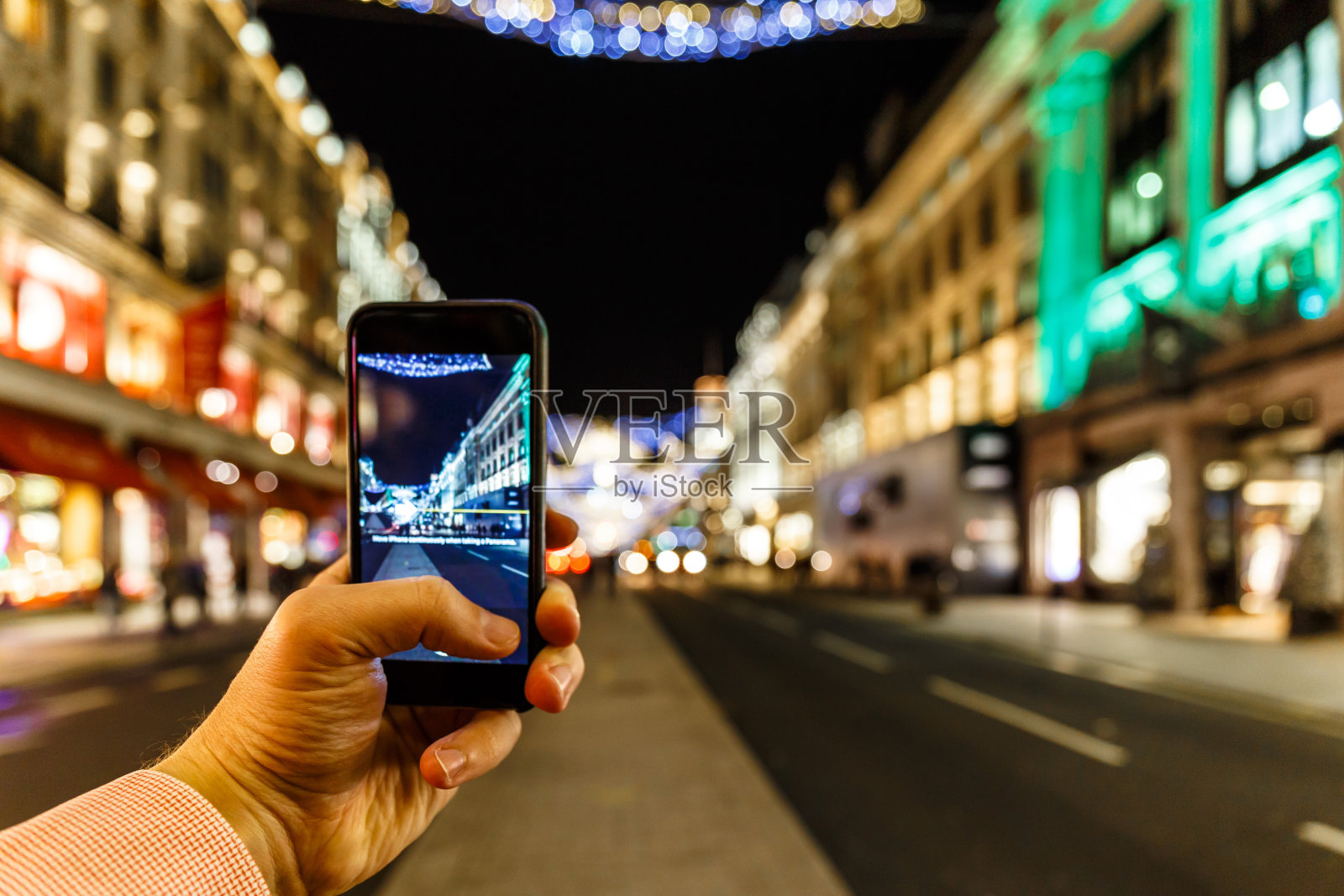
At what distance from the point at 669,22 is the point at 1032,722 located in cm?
891

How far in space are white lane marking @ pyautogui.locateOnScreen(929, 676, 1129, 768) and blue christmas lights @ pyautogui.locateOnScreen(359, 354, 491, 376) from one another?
820 cm

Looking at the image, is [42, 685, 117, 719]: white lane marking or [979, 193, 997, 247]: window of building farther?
[979, 193, 997, 247]: window of building

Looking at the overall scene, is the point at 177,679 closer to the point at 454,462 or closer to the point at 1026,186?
the point at 454,462

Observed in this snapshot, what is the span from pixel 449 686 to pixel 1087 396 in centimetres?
2924

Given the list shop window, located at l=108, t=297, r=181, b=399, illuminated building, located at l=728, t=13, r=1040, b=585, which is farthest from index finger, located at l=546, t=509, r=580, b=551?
shop window, located at l=108, t=297, r=181, b=399

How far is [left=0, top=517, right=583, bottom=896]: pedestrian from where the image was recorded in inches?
45.1

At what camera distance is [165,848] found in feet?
3.91

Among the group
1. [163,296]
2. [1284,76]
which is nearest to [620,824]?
[1284,76]

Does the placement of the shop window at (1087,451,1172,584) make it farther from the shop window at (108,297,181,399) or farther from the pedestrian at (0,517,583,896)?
the shop window at (108,297,181,399)

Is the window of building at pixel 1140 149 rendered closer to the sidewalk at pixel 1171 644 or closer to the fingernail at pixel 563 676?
the sidewalk at pixel 1171 644

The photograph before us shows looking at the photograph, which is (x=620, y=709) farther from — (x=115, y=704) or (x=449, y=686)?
(x=449, y=686)

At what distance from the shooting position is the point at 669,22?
7.46m

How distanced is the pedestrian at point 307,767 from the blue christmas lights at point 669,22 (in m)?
4.79

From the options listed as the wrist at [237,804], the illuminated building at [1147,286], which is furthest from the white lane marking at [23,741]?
the illuminated building at [1147,286]
